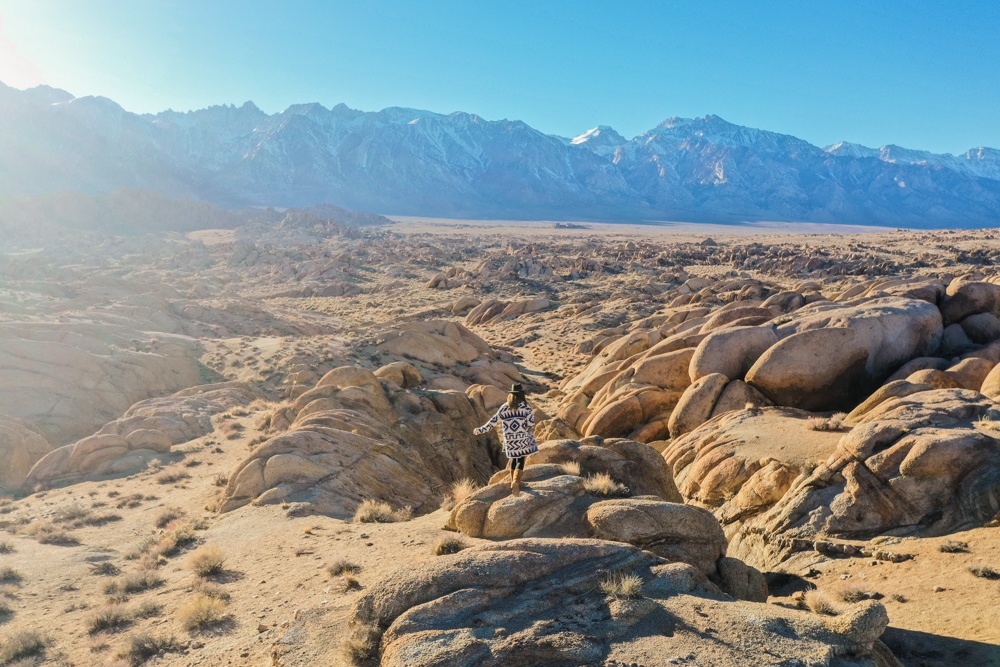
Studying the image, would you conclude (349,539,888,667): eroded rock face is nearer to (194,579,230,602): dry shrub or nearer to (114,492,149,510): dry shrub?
(194,579,230,602): dry shrub

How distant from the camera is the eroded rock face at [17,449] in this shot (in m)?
19.0

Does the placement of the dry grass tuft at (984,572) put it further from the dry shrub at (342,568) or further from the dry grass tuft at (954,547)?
the dry shrub at (342,568)

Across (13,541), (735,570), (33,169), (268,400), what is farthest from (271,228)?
(735,570)

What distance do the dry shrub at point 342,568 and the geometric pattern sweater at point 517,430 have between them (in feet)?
9.75

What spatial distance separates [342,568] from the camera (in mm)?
9492

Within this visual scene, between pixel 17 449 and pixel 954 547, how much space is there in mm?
26363

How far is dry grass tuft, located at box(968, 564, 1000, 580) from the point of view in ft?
30.8

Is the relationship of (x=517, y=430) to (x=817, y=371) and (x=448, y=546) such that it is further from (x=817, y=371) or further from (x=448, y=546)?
(x=817, y=371)

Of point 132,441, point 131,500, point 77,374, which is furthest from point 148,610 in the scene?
point 77,374

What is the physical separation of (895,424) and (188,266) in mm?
99194

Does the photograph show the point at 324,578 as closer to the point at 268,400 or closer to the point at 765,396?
the point at 765,396

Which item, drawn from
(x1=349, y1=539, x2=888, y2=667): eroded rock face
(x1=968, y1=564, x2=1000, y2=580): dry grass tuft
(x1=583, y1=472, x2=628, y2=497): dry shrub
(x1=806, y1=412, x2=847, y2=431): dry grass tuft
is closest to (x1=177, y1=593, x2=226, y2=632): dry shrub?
(x1=349, y1=539, x2=888, y2=667): eroded rock face

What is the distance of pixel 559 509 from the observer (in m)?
9.54

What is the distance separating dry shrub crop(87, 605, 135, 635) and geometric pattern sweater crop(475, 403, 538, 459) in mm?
6266
